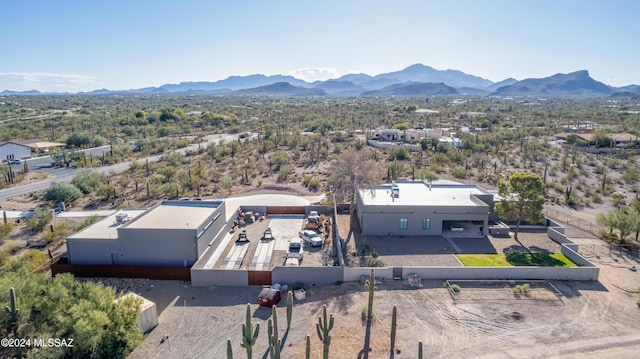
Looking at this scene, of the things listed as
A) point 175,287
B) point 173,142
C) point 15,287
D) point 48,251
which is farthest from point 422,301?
point 173,142

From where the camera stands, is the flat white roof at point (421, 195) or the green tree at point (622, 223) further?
the flat white roof at point (421, 195)

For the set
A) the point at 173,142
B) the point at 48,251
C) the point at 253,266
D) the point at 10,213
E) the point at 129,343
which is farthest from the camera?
the point at 173,142

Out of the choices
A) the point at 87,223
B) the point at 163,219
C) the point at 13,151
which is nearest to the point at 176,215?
the point at 163,219

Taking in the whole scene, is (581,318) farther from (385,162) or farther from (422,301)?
(385,162)

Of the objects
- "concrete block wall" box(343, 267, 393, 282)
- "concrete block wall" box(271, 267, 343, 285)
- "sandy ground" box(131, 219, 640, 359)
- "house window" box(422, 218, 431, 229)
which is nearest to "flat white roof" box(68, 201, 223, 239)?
"sandy ground" box(131, 219, 640, 359)

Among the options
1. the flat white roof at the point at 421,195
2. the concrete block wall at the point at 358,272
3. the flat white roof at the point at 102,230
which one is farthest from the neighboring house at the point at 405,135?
the flat white roof at the point at 102,230

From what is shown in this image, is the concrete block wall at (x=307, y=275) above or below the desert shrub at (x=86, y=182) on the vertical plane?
below

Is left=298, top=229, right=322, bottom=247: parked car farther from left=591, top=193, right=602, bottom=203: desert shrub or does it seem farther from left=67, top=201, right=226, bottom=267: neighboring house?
left=591, top=193, right=602, bottom=203: desert shrub

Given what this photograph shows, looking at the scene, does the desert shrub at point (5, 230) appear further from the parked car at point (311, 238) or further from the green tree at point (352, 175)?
the green tree at point (352, 175)
